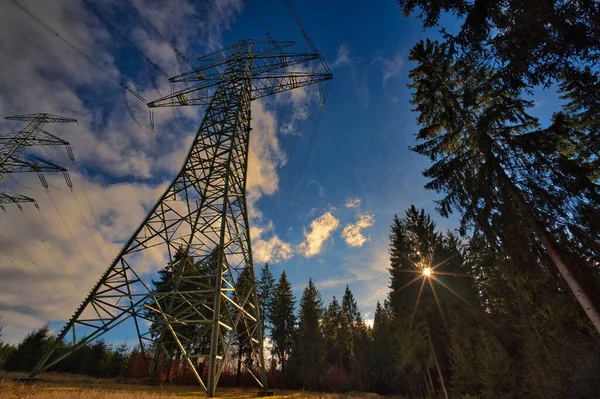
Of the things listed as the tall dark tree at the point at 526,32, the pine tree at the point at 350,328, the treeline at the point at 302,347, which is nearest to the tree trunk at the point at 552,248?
the tall dark tree at the point at 526,32

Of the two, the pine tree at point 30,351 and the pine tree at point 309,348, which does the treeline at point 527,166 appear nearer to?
the pine tree at point 309,348

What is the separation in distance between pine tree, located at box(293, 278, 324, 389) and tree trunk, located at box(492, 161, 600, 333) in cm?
3116

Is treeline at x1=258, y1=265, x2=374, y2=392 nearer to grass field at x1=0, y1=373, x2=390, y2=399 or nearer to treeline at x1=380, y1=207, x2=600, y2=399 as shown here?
treeline at x1=380, y1=207, x2=600, y2=399

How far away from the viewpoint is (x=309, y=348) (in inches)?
1251

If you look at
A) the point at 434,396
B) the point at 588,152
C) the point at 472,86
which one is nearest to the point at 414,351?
the point at 434,396

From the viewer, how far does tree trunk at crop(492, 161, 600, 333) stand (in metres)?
6.04

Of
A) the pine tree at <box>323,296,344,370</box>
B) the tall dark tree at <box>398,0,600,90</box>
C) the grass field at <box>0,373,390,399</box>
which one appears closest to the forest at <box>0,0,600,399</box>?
the tall dark tree at <box>398,0,600,90</box>

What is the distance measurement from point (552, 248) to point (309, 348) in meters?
31.4

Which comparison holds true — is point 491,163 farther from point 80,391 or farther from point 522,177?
point 80,391

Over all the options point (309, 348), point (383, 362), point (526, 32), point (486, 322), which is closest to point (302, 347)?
point (309, 348)

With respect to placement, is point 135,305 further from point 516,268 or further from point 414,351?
point 414,351

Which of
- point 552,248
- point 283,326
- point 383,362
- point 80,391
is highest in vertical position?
point 283,326

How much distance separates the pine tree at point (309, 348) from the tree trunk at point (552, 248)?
31155 mm

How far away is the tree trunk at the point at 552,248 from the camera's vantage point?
604cm
